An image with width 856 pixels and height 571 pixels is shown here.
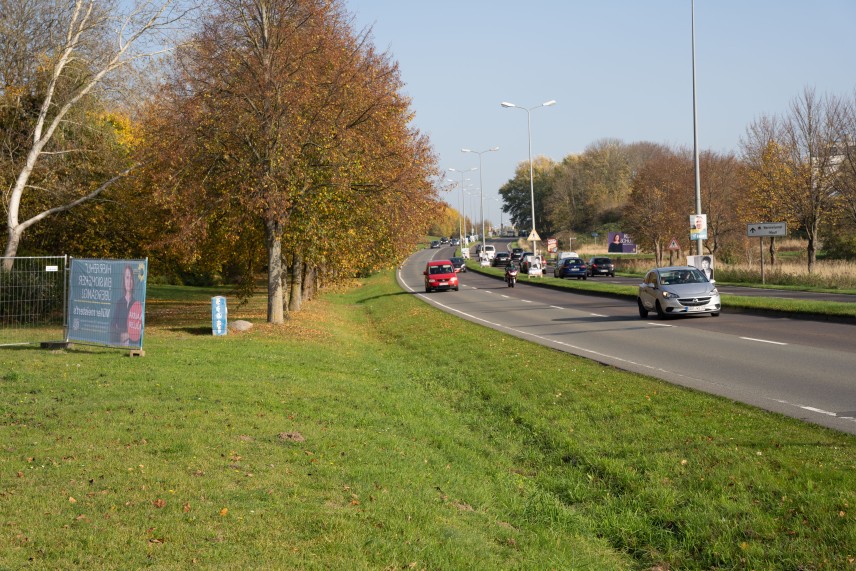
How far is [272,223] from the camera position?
23609mm

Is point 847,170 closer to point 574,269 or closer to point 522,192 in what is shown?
point 574,269

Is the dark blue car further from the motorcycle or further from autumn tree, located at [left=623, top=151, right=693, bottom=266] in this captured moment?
autumn tree, located at [left=623, top=151, right=693, bottom=266]

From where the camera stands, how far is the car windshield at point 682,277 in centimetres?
2612

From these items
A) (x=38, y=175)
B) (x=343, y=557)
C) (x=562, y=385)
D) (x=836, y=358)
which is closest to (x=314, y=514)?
(x=343, y=557)

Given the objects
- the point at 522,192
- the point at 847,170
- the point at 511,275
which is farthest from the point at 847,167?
the point at 522,192

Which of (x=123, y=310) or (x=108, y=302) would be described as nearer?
(x=123, y=310)

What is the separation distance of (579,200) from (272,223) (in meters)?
117

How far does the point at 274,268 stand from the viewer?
81.2ft

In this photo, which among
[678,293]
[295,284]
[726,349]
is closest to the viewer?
[726,349]

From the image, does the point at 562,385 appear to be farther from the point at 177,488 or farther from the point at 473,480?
the point at 177,488

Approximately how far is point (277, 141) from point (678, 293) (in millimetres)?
12439

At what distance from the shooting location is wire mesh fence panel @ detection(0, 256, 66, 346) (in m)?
18.3

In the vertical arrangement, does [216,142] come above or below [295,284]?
above

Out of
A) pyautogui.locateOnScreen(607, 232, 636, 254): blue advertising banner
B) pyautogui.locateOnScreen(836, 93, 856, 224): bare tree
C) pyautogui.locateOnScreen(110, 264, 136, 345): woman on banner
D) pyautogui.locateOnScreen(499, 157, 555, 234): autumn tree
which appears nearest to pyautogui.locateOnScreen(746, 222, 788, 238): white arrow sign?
pyautogui.locateOnScreen(836, 93, 856, 224): bare tree
